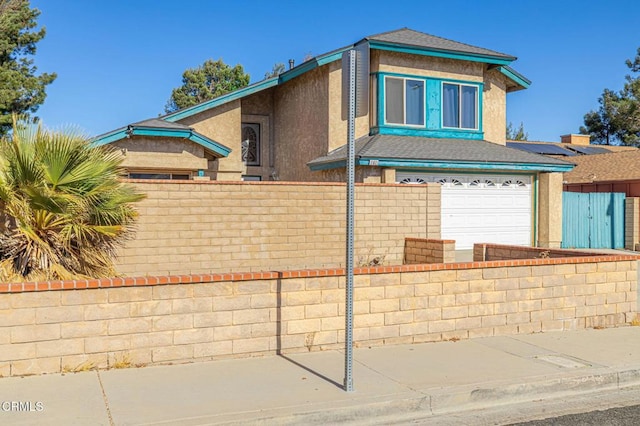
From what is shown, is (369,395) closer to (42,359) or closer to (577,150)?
(42,359)

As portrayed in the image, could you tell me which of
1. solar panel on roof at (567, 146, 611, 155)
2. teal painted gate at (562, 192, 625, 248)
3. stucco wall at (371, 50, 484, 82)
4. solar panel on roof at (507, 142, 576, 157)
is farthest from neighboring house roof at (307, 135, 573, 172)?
solar panel on roof at (567, 146, 611, 155)

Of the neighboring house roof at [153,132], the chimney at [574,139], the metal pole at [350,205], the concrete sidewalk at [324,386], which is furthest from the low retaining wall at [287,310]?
the chimney at [574,139]

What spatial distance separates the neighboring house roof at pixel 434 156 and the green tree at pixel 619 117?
32.5m

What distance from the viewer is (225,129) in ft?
69.9

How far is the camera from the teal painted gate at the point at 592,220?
75.5ft

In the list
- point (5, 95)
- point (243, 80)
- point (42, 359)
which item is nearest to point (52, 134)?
point (42, 359)

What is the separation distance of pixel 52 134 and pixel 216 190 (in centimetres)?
527

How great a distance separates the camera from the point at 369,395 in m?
6.55

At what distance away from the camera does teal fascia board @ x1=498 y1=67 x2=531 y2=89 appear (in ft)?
75.5

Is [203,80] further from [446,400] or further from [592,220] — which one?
[446,400]

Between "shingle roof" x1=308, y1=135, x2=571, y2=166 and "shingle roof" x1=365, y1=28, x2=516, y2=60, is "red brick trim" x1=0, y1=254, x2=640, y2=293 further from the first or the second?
"shingle roof" x1=365, y1=28, x2=516, y2=60

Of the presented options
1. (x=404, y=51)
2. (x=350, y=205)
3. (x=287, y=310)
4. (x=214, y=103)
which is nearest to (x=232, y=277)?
(x=287, y=310)

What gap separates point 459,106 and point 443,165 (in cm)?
376

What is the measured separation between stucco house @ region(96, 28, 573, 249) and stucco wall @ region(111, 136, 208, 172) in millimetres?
87
